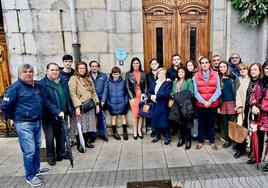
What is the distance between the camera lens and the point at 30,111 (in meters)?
3.66

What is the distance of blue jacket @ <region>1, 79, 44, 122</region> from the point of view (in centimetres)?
352

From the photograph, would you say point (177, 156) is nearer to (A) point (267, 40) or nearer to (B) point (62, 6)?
(A) point (267, 40)

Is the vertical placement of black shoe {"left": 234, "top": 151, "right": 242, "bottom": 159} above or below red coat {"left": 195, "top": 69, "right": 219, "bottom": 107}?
below

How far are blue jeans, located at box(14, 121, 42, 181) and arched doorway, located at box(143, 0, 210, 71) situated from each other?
3120mm

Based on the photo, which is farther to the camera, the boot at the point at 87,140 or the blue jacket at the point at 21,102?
the boot at the point at 87,140

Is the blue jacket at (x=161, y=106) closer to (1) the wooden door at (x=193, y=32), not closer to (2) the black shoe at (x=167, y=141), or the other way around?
(2) the black shoe at (x=167, y=141)

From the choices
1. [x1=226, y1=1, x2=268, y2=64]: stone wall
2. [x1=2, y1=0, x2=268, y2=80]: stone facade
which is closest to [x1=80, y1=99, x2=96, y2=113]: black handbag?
[x1=2, y1=0, x2=268, y2=80]: stone facade

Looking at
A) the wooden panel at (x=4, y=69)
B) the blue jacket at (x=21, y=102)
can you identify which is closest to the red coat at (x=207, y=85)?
the blue jacket at (x=21, y=102)

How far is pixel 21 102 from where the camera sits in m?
3.59

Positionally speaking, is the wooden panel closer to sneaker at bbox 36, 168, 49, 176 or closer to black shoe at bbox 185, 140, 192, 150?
sneaker at bbox 36, 168, 49, 176

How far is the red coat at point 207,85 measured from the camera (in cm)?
462

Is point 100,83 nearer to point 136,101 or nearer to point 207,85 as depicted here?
point 136,101

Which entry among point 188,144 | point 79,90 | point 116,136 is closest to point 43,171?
point 79,90

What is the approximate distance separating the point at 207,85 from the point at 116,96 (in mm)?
1997
